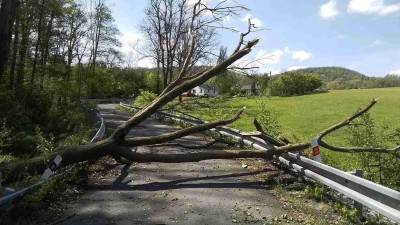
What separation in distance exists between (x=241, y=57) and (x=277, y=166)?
2.82 m

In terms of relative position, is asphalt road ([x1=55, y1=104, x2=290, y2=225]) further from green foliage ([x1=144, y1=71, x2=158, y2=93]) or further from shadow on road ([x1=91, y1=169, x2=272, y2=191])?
green foliage ([x1=144, y1=71, x2=158, y2=93])

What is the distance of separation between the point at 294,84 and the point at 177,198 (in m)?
75.3

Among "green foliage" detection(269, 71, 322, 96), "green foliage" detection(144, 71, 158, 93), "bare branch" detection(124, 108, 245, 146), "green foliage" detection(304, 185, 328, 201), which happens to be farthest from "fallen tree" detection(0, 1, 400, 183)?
"green foliage" detection(269, 71, 322, 96)

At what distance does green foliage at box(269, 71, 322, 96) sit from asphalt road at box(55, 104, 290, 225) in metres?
67.9

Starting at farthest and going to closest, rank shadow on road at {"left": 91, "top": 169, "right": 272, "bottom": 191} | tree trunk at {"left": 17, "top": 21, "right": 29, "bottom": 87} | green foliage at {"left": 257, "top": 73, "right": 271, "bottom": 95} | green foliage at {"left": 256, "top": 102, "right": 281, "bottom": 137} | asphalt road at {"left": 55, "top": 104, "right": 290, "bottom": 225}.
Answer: tree trunk at {"left": 17, "top": 21, "right": 29, "bottom": 87} → green foliage at {"left": 256, "top": 102, "right": 281, "bottom": 137} → green foliage at {"left": 257, "top": 73, "right": 271, "bottom": 95} → shadow on road at {"left": 91, "top": 169, "right": 272, "bottom": 191} → asphalt road at {"left": 55, "top": 104, "right": 290, "bottom": 225}

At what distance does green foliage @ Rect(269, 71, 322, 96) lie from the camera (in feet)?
252

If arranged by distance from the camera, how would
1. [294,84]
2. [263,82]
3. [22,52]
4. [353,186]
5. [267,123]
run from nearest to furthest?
1. [353,186]
2. [263,82]
3. [267,123]
4. [22,52]
5. [294,84]

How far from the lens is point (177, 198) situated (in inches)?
264

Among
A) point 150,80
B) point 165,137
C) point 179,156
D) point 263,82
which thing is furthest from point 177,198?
point 150,80

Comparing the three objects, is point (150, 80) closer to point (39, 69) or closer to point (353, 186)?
point (39, 69)

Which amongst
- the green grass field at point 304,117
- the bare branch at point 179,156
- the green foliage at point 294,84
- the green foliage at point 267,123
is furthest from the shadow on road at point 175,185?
the green foliage at point 294,84

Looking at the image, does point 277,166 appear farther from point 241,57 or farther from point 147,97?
point 147,97

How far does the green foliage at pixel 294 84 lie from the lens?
76875 millimetres

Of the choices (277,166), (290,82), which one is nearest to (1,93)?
(277,166)
